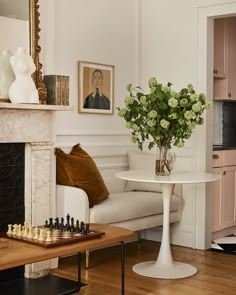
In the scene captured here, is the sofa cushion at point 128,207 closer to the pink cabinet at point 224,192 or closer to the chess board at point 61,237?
the pink cabinet at point 224,192

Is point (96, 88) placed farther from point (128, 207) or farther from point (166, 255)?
point (166, 255)

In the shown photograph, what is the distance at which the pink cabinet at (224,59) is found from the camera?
5754 millimetres

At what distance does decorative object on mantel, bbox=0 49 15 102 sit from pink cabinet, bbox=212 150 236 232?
2362 millimetres

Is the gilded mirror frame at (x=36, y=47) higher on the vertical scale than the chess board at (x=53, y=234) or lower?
higher

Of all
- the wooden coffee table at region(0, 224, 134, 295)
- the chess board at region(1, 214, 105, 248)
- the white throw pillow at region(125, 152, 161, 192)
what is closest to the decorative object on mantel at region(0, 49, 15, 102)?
the chess board at region(1, 214, 105, 248)

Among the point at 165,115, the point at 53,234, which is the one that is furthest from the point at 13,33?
the point at 53,234

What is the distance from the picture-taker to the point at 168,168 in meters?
4.25

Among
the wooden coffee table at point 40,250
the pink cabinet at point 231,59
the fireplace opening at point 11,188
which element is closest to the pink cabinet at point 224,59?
the pink cabinet at point 231,59

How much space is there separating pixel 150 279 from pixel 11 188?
1.26 m

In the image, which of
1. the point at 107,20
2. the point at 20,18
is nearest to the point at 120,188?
the point at 107,20

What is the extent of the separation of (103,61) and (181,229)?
1.81 meters

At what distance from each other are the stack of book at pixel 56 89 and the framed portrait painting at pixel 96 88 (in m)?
0.66

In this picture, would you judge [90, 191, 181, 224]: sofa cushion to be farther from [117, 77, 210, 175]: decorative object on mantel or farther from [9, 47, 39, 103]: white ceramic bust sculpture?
[9, 47, 39, 103]: white ceramic bust sculpture

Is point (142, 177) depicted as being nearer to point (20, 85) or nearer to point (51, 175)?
point (51, 175)
